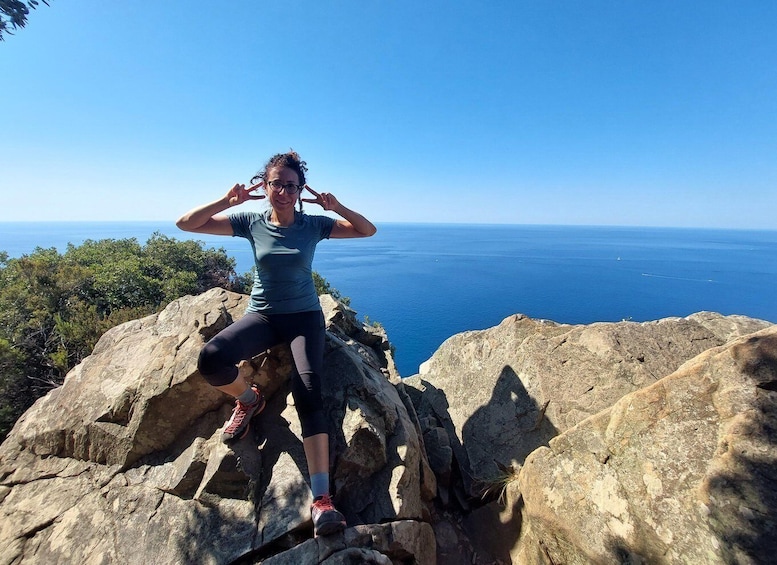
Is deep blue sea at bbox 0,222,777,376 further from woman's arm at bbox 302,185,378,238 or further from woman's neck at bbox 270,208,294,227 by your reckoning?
woman's neck at bbox 270,208,294,227

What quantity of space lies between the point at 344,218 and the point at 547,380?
5084 millimetres

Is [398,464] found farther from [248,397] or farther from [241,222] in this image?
[241,222]

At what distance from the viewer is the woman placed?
4.43 meters

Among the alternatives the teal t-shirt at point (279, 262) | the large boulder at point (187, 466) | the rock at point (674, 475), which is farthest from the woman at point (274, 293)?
the rock at point (674, 475)

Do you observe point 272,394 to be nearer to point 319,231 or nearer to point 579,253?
point 319,231

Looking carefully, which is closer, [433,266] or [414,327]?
[414,327]

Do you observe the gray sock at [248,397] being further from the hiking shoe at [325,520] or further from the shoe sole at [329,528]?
the shoe sole at [329,528]

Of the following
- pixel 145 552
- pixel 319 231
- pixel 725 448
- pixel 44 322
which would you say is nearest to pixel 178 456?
pixel 145 552

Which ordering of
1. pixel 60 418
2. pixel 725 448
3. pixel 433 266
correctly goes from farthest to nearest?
1. pixel 433 266
2. pixel 60 418
3. pixel 725 448

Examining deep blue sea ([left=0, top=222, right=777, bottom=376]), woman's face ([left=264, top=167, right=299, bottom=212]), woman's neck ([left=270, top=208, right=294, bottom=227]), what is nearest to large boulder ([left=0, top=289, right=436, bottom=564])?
woman's neck ([left=270, top=208, right=294, bottom=227])

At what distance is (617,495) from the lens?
4.00 metres

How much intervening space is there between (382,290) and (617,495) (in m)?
93.2

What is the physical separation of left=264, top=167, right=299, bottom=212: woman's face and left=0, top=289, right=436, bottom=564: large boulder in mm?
2339

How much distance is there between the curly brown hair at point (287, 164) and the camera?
4.76m
